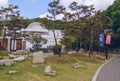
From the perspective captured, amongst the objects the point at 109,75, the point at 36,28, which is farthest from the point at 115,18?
the point at 109,75

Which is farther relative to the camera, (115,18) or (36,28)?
(115,18)

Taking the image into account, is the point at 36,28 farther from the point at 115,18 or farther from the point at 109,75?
the point at 109,75

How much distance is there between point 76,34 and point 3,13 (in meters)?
9.42

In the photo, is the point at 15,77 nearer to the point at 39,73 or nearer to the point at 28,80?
the point at 28,80

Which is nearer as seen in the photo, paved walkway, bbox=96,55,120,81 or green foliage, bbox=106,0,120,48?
paved walkway, bbox=96,55,120,81

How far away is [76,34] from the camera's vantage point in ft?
123

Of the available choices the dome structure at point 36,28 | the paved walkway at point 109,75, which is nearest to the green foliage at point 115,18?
the dome structure at point 36,28

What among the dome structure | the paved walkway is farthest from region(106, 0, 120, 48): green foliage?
the paved walkway

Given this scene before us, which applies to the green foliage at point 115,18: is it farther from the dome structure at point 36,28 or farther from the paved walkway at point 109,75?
the paved walkway at point 109,75

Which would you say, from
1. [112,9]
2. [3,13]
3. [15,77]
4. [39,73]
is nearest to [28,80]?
[15,77]

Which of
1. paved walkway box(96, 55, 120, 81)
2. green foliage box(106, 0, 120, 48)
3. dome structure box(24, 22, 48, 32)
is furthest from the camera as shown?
green foliage box(106, 0, 120, 48)

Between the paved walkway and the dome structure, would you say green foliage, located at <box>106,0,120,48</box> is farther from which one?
the paved walkway

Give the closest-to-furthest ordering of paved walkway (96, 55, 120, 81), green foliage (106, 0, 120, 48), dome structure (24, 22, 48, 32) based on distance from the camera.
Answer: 1. paved walkway (96, 55, 120, 81)
2. dome structure (24, 22, 48, 32)
3. green foliage (106, 0, 120, 48)

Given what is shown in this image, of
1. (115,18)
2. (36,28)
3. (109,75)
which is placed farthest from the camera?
(115,18)
